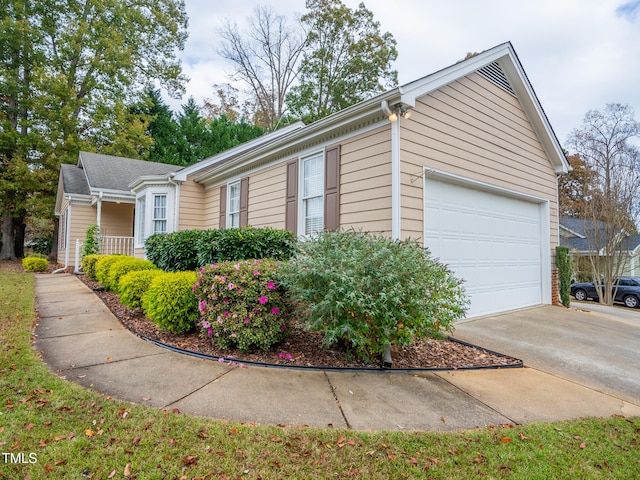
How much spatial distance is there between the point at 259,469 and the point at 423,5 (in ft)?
44.5

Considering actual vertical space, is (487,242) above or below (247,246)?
above

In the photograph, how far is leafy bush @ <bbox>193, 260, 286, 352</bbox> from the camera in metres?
3.74

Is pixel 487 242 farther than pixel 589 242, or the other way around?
pixel 589 242

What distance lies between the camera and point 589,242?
1477cm

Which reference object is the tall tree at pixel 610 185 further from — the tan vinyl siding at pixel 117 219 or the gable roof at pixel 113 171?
the tan vinyl siding at pixel 117 219

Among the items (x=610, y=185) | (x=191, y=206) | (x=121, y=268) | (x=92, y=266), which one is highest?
(x=610, y=185)

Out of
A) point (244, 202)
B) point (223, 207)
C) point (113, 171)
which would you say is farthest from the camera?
point (113, 171)

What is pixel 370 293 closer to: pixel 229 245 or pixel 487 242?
pixel 229 245

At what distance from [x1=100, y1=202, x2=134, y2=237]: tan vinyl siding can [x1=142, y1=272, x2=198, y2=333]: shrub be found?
1144 cm

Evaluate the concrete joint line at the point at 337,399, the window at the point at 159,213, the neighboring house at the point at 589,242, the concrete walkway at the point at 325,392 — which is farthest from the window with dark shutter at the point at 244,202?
the neighboring house at the point at 589,242

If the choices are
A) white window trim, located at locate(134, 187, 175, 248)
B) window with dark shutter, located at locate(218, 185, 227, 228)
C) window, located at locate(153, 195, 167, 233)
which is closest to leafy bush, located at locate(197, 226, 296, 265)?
window with dark shutter, located at locate(218, 185, 227, 228)

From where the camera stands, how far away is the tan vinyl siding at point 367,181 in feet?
16.7

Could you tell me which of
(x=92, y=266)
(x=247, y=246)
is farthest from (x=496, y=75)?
(x=92, y=266)

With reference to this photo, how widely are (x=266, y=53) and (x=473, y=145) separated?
60.6 feet
